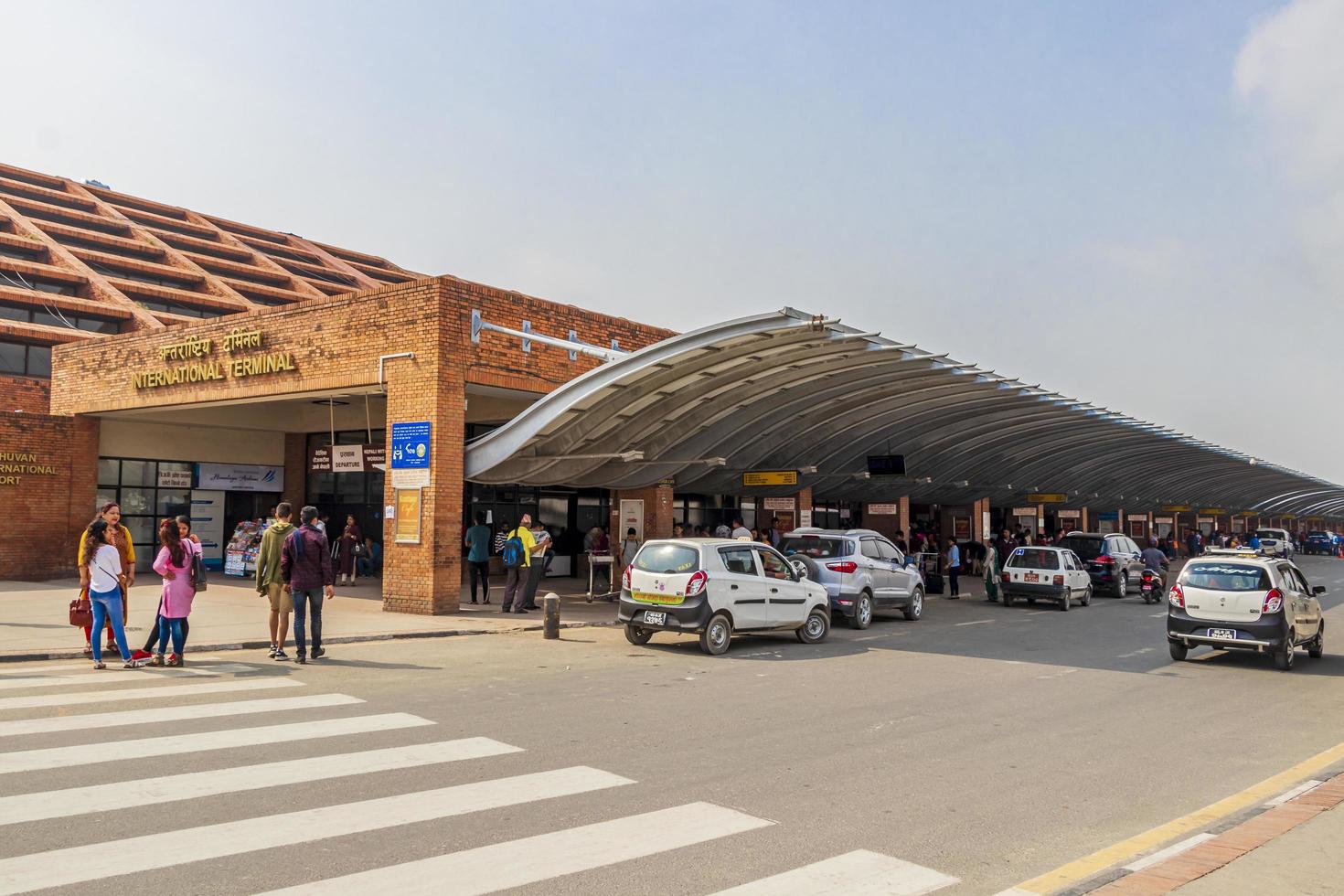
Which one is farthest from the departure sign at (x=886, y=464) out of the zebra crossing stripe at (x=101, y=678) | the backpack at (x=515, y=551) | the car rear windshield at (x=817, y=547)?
the zebra crossing stripe at (x=101, y=678)

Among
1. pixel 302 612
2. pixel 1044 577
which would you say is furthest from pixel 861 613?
pixel 302 612

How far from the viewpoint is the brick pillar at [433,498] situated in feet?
57.0

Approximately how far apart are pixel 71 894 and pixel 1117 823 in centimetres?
580

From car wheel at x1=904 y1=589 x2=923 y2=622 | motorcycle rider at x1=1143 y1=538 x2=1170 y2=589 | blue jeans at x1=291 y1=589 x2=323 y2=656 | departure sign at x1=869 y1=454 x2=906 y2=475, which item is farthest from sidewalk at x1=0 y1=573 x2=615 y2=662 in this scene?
motorcycle rider at x1=1143 y1=538 x2=1170 y2=589

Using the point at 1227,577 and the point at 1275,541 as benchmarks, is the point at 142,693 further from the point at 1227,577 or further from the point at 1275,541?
the point at 1275,541

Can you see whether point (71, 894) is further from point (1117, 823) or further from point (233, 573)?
point (233, 573)

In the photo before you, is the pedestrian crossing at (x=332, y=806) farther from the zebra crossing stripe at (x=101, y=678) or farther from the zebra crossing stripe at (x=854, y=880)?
the zebra crossing stripe at (x=101, y=678)

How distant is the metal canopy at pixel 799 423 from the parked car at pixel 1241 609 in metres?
5.71

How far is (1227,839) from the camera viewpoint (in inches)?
217

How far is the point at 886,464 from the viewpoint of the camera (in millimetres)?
26922

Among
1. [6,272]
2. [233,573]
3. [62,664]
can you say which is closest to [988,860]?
[62,664]

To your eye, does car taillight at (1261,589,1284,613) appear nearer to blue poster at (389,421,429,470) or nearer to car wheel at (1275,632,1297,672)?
car wheel at (1275,632,1297,672)

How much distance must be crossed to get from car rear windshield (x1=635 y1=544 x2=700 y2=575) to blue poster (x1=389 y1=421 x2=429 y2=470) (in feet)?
18.1

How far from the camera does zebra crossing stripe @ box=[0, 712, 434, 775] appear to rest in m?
6.79
